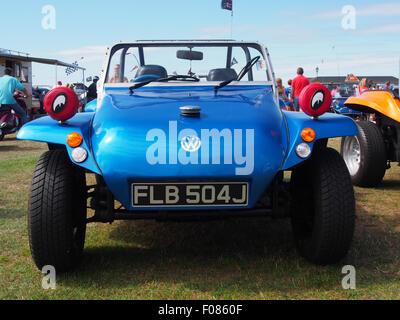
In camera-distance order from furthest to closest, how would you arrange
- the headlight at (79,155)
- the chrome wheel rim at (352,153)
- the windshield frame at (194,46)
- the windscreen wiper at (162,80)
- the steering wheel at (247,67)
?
the chrome wheel rim at (352,153) → the steering wheel at (247,67) → the windshield frame at (194,46) → the windscreen wiper at (162,80) → the headlight at (79,155)

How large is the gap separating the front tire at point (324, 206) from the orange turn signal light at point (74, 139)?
1.45 meters

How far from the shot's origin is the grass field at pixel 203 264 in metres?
2.83

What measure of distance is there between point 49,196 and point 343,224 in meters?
1.78

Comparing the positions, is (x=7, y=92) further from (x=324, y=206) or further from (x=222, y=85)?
(x=324, y=206)

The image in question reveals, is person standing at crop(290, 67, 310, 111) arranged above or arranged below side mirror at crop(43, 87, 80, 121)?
below

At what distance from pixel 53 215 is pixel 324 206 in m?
1.63

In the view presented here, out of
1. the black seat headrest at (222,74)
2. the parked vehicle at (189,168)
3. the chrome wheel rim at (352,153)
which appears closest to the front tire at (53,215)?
the parked vehicle at (189,168)

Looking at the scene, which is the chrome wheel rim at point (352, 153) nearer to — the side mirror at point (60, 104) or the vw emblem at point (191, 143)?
the vw emblem at point (191, 143)

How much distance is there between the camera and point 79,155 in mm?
2955

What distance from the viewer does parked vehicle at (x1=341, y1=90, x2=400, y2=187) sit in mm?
5676

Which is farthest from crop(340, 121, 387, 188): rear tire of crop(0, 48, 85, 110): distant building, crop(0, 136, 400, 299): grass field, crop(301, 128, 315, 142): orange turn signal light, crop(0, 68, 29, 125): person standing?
crop(0, 48, 85, 110): distant building

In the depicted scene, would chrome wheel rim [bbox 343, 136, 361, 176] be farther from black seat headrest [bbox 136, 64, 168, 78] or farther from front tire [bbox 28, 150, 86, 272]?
front tire [bbox 28, 150, 86, 272]

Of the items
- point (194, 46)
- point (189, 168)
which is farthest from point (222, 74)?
point (189, 168)

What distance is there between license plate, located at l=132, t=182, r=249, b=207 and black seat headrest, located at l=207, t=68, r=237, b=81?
5.26 ft
